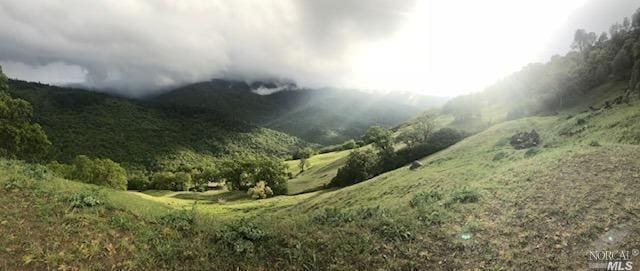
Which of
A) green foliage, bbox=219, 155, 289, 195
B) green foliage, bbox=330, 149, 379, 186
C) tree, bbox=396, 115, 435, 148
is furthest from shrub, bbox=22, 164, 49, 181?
tree, bbox=396, 115, 435, 148

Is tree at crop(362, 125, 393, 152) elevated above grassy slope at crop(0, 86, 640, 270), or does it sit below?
below

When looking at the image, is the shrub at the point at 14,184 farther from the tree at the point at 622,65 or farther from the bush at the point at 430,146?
the tree at the point at 622,65

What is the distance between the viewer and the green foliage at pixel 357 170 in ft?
331

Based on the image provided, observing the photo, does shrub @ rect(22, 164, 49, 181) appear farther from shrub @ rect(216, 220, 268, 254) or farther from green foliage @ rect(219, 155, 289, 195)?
green foliage @ rect(219, 155, 289, 195)

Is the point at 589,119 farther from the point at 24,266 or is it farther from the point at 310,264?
the point at 24,266

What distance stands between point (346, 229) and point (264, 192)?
3655 inches

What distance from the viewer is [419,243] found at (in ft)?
58.0

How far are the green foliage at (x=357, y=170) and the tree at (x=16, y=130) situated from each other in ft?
211

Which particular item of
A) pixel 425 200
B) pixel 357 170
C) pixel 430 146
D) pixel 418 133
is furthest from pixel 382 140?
pixel 425 200

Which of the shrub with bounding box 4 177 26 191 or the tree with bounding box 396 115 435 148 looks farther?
the tree with bounding box 396 115 435 148

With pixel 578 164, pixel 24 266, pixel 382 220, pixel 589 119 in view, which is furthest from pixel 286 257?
pixel 589 119

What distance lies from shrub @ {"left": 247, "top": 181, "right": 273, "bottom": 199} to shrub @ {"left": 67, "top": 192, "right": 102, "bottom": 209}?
290 ft

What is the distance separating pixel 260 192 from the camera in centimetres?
10806

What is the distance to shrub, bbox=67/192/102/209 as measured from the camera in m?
19.2
